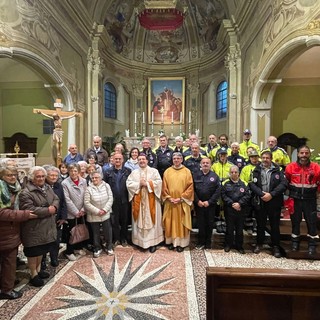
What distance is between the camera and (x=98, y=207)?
4328 mm

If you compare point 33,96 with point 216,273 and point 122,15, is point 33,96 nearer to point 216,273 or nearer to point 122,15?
point 122,15

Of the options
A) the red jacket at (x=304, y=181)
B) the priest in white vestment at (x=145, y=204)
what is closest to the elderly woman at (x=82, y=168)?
the priest in white vestment at (x=145, y=204)

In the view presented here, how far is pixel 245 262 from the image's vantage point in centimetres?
413

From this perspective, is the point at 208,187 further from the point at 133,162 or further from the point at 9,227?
the point at 9,227

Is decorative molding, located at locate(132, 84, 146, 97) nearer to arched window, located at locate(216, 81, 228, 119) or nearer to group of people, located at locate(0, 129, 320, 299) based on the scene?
arched window, located at locate(216, 81, 228, 119)

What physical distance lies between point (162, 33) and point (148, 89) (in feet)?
11.2

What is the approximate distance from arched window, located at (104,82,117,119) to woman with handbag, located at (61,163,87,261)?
35.5 ft

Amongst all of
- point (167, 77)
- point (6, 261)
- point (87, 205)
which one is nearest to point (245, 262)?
point (87, 205)

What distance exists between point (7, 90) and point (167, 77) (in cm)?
902

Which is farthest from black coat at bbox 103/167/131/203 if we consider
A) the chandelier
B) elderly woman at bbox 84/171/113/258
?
the chandelier

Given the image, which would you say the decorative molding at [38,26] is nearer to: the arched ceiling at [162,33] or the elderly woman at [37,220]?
the arched ceiling at [162,33]

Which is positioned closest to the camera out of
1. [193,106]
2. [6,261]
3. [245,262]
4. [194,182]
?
[6,261]

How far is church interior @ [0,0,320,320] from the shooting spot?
3432 mm

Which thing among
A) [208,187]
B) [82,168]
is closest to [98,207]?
[82,168]
